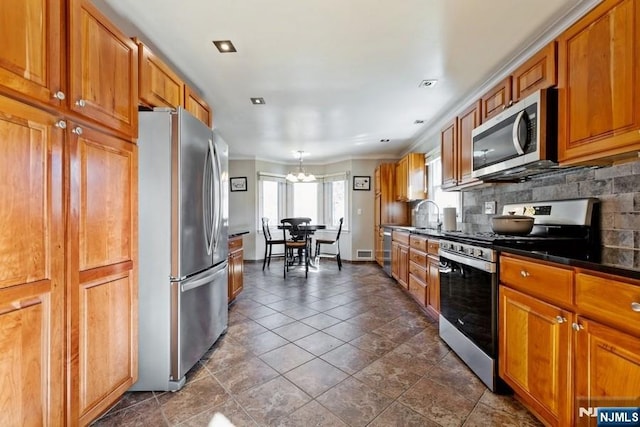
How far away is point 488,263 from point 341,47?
1941mm

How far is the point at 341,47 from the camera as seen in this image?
2.14 m

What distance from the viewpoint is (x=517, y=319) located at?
1.57 meters

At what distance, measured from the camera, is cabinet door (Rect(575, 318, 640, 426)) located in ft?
3.32

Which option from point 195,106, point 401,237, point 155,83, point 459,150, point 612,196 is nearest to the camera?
point 612,196

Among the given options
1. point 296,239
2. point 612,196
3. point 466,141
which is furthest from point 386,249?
point 612,196

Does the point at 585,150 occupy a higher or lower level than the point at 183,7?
lower

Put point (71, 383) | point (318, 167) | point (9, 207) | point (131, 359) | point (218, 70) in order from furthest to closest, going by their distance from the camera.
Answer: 1. point (318, 167)
2. point (218, 70)
3. point (131, 359)
4. point (71, 383)
5. point (9, 207)

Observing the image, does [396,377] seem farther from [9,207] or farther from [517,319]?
[9,207]

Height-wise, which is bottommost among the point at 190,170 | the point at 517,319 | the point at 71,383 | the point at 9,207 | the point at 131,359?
the point at 131,359

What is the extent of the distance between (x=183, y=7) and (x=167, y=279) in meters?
1.74

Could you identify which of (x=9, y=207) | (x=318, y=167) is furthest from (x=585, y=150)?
(x=318, y=167)

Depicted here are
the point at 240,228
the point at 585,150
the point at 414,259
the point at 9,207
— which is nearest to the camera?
the point at 9,207

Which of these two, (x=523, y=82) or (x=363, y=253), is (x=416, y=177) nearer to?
(x=363, y=253)
